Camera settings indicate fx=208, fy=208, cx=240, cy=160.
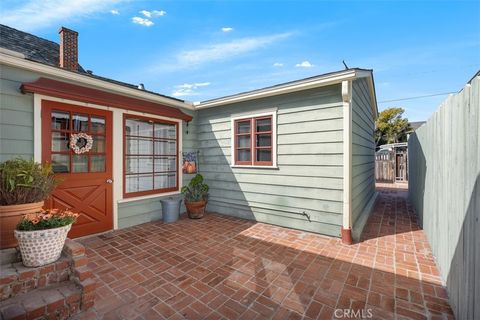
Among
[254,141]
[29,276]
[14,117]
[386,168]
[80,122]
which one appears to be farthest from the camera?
[386,168]

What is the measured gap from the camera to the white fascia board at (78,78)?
2863 mm

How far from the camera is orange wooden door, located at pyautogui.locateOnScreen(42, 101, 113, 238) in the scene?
10.7ft

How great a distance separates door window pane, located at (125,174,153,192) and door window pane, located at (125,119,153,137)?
904 millimetres

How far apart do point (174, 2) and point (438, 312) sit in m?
5.96

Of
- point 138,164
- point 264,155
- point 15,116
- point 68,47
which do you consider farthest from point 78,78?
point 264,155

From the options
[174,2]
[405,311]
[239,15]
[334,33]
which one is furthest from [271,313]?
[334,33]

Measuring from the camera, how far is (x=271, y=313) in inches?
Answer: 73.5

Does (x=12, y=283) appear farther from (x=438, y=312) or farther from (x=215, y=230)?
(x=438, y=312)

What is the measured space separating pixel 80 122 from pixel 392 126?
24866 millimetres

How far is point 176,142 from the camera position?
16.8 ft

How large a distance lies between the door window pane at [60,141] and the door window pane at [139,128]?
1.01 m

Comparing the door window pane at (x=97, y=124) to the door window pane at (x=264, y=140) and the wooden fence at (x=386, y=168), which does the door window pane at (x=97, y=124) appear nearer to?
the door window pane at (x=264, y=140)

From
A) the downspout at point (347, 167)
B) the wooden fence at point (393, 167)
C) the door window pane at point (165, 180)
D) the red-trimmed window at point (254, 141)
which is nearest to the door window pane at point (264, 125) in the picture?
the red-trimmed window at point (254, 141)

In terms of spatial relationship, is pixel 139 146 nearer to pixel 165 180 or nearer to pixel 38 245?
pixel 165 180
